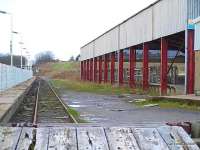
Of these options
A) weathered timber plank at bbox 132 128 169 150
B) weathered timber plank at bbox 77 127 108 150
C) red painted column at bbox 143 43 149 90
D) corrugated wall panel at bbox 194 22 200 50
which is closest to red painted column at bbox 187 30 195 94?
corrugated wall panel at bbox 194 22 200 50

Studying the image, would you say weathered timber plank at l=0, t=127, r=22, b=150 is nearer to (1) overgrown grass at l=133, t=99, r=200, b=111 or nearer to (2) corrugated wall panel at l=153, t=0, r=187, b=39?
(1) overgrown grass at l=133, t=99, r=200, b=111

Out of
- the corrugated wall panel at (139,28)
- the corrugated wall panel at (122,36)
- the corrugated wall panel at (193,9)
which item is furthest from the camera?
the corrugated wall panel at (122,36)

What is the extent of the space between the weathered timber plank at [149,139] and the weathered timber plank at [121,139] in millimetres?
86

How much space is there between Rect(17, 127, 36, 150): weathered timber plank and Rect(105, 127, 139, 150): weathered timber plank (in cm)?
112

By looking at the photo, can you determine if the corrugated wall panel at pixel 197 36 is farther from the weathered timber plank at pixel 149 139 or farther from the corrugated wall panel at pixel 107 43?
the corrugated wall panel at pixel 107 43

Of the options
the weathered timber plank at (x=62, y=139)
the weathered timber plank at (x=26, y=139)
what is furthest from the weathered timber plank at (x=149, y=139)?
the weathered timber plank at (x=26, y=139)

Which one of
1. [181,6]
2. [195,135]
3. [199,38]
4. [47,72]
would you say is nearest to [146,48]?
[181,6]

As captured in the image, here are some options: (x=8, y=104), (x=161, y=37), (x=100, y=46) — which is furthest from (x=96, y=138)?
(x=100, y=46)

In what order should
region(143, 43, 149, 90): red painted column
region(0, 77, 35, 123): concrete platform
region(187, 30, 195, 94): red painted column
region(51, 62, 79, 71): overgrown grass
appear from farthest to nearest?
region(51, 62, 79, 71): overgrown grass → region(143, 43, 149, 90): red painted column → region(187, 30, 195, 94): red painted column → region(0, 77, 35, 123): concrete platform

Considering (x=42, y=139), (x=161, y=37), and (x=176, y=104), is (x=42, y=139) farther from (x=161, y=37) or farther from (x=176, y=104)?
(x=161, y=37)

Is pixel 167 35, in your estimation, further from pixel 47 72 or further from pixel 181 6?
pixel 47 72

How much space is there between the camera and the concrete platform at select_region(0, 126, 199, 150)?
699 centimetres

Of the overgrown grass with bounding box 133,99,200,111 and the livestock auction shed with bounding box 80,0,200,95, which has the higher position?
the livestock auction shed with bounding box 80,0,200,95

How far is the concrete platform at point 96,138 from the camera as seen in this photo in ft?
22.9
